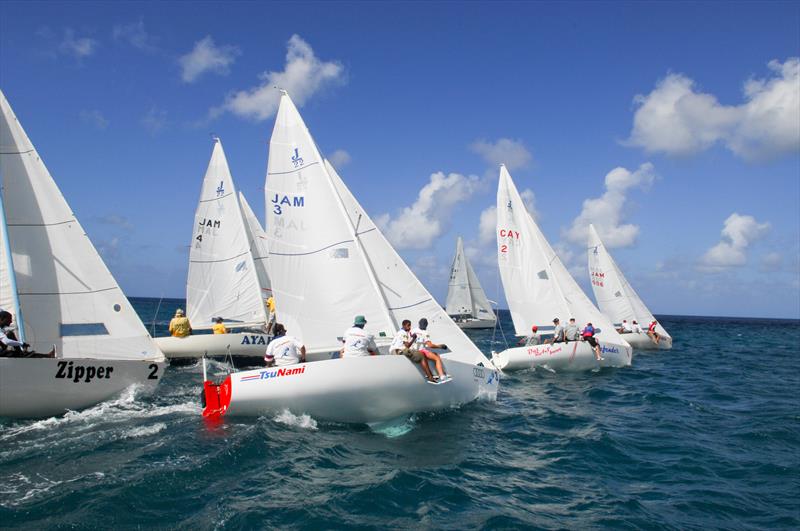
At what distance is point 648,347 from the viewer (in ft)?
102

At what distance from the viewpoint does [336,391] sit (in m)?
9.84

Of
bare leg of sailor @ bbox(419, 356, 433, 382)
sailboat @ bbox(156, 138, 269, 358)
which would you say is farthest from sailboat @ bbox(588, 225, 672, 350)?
bare leg of sailor @ bbox(419, 356, 433, 382)

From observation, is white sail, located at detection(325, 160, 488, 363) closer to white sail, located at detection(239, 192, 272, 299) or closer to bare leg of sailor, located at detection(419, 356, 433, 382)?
bare leg of sailor, located at detection(419, 356, 433, 382)

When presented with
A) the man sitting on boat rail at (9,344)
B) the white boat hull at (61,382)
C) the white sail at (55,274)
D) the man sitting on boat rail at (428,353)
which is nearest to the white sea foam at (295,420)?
the man sitting on boat rail at (428,353)

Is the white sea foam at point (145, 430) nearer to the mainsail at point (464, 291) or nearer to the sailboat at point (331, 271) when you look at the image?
the sailboat at point (331, 271)

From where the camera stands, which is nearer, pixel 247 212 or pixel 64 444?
pixel 64 444

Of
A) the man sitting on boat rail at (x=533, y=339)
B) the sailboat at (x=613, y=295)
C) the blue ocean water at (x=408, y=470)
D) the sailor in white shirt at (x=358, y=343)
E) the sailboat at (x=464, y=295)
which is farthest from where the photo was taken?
the sailboat at (x=464, y=295)

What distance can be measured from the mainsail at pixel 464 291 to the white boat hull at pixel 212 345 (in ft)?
102

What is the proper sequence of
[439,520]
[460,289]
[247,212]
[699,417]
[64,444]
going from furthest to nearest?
[460,289] < [247,212] < [699,417] < [64,444] < [439,520]

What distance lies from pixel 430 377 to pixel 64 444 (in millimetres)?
6299

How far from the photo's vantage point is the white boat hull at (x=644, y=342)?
99.3 ft

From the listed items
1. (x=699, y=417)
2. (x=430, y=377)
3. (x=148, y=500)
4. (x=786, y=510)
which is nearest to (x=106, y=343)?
(x=148, y=500)

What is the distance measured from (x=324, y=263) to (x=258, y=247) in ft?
43.3

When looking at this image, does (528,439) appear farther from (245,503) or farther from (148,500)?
(148,500)
